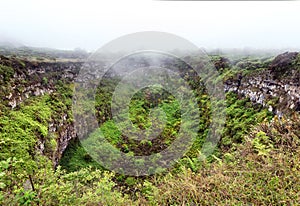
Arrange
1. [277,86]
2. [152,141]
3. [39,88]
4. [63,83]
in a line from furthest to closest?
[63,83]
[152,141]
[39,88]
[277,86]

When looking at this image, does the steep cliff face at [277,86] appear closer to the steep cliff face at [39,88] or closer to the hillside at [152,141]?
the hillside at [152,141]

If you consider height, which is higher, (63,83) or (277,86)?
(277,86)

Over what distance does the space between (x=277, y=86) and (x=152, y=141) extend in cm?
1585

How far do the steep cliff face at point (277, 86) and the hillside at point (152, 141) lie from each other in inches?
4.3

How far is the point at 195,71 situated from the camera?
160 feet

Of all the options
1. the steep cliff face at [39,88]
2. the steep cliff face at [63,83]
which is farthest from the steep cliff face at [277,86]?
the steep cliff face at [39,88]

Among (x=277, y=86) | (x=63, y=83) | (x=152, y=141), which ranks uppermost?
(x=277, y=86)

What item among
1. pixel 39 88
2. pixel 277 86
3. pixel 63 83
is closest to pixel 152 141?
pixel 39 88

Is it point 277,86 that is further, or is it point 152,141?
point 152,141

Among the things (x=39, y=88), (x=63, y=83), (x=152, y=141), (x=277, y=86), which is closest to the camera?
(x=277, y=86)

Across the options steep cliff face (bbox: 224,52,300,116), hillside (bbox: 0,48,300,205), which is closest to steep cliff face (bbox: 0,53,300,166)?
steep cliff face (bbox: 224,52,300,116)

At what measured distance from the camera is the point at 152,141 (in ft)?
111

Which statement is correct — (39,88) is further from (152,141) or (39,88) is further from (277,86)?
(277,86)

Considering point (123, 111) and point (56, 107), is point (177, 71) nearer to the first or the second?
point (123, 111)
